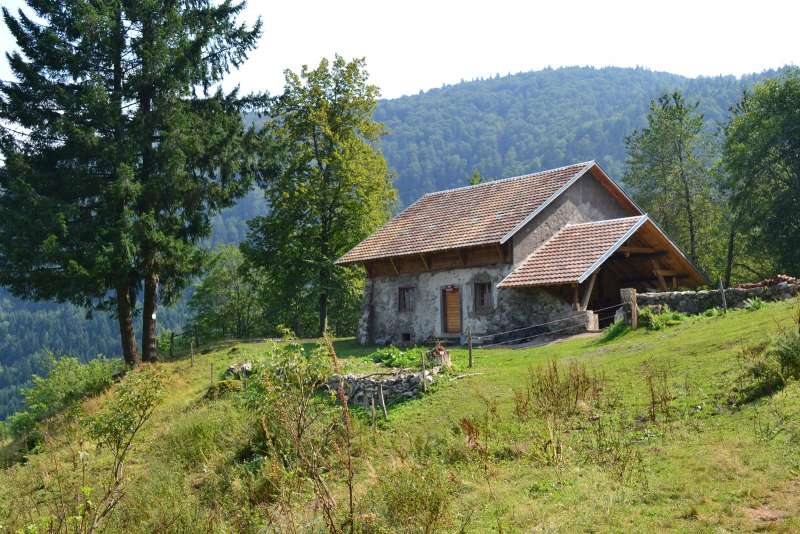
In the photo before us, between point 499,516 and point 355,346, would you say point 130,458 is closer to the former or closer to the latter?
point 499,516

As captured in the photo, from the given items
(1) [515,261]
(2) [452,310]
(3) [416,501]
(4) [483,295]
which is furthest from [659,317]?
(3) [416,501]

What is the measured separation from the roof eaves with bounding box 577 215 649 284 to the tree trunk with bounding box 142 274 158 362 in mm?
16339

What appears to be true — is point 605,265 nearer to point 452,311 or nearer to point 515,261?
point 515,261

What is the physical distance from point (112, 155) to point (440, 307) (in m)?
13.2

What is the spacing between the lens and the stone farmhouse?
23.3m

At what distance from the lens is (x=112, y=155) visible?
24250mm

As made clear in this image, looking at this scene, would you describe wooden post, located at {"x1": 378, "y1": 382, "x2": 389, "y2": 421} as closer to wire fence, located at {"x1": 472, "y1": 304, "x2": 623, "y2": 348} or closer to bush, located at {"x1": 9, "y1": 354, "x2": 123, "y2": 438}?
wire fence, located at {"x1": 472, "y1": 304, "x2": 623, "y2": 348}

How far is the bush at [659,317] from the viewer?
61.2ft

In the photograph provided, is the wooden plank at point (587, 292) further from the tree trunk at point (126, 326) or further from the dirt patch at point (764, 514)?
the tree trunk at point (126, 326)

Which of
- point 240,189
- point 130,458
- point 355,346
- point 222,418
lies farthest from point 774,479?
point 240,189

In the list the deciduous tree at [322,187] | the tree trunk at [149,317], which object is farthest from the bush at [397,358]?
the deciduous tree at [322,187]

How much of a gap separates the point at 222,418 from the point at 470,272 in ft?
38.8

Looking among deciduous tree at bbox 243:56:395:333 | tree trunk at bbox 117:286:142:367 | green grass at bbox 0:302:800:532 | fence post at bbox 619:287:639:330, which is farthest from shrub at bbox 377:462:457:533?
deciduous tree at bbox 243:56:395:333

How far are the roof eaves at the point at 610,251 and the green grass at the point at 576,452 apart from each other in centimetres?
306
